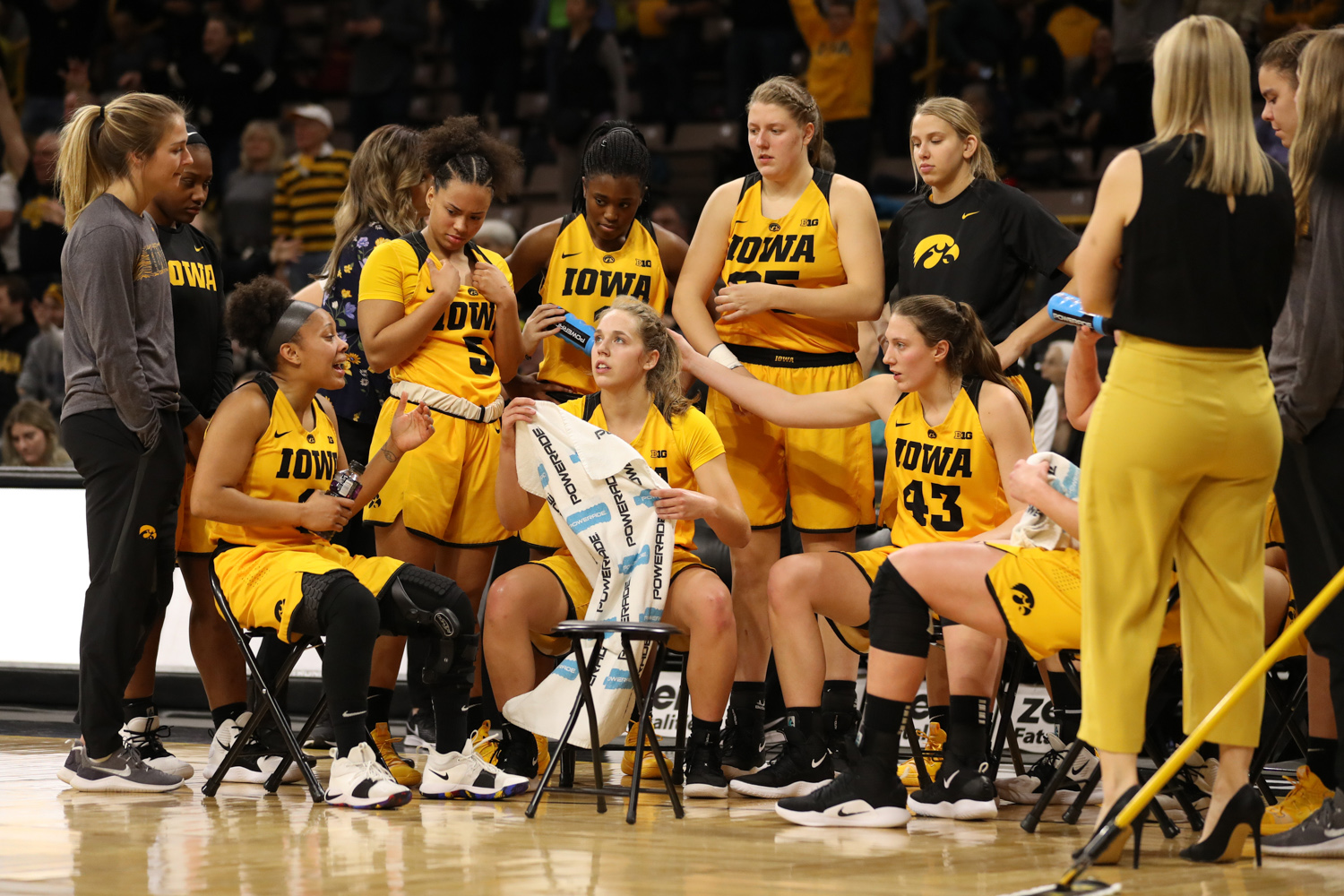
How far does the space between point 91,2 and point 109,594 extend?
10182 mm

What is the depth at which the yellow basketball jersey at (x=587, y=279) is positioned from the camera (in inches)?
209

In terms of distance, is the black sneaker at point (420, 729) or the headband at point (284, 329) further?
the black sneaker at point (420, 729)

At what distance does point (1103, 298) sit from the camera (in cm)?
353

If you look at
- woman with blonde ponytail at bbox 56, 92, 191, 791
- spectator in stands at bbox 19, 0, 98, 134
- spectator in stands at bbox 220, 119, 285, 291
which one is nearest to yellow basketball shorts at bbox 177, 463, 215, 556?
woman with blonde ponytail at bbox 56, 92, 191, 791

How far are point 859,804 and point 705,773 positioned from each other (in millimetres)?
736

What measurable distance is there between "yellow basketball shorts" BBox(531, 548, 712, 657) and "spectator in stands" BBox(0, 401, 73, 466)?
430cm

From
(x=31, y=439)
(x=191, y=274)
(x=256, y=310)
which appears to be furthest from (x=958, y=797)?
(x=31, y=439)

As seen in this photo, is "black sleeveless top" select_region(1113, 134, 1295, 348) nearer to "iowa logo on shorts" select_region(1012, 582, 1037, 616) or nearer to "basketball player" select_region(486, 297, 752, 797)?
"iowa logo on shorts" select_region(1012, 582, 1037, 616)

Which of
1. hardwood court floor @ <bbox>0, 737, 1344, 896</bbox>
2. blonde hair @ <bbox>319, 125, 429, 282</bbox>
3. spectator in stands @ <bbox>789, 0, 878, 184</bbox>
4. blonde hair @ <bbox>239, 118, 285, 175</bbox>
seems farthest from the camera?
blonde hair @ <bbox>239, 118, 285, 175</bbox>

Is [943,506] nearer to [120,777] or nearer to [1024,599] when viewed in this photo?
[1024,599]

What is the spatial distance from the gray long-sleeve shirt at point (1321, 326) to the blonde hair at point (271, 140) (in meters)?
8.22

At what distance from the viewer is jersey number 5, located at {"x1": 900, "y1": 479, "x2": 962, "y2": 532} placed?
4582 mm

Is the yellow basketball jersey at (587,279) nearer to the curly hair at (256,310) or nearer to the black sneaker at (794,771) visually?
the curly hair at (256,310)

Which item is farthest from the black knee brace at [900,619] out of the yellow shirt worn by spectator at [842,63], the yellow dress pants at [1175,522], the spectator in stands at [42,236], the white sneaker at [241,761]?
the spectator in stands at [42,236]
